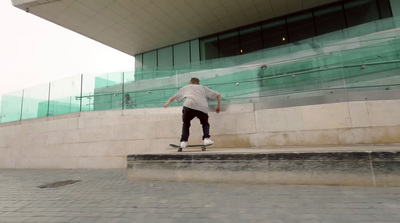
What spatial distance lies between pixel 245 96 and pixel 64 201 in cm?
577

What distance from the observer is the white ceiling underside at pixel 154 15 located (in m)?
13.8

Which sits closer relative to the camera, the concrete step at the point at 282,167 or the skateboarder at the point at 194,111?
the concrete step at the point at 282,167

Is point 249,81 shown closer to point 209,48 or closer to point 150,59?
point 209,48

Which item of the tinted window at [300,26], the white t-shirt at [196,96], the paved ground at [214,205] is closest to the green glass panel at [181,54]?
the tinted window at [300,26]

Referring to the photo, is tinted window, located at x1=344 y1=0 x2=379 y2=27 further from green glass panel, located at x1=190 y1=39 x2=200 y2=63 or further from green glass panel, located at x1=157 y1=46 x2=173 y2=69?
green glass panel, located at x1=157 y1=46 x2=173 y2=69

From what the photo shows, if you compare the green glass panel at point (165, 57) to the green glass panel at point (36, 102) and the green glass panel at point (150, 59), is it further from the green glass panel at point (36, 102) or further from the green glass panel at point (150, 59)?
the green glass panel at point (36, 102)

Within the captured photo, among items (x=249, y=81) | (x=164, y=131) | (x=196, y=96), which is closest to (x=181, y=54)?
(x=249, y=81)

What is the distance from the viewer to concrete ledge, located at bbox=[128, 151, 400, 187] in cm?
297

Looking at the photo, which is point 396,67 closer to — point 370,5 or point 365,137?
point 365,137

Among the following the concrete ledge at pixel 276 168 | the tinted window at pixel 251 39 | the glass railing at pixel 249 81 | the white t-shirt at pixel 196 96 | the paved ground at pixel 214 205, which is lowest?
the paved ground at pixel 214 205

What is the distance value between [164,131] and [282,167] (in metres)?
4.46

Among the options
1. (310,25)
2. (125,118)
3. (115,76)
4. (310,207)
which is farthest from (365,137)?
(310,25)

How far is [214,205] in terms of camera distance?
2561mm

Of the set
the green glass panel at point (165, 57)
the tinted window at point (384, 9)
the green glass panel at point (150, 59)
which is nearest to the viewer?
the tinted window at point (384, 9)
